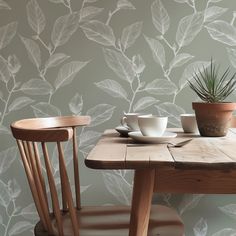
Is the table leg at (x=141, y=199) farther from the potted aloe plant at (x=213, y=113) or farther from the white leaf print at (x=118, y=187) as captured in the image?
the white leaf print at (x=118, y=187)

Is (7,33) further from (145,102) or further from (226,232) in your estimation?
(226,232)

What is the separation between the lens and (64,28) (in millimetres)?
1907


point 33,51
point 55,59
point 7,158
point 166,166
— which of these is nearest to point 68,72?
point 55,59

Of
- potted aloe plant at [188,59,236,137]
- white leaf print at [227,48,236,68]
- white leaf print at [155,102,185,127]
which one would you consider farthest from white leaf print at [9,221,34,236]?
white leaf print at [227,48,236,68]

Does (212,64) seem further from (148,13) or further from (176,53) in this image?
(148,13)

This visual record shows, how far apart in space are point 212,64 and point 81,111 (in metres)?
0.66

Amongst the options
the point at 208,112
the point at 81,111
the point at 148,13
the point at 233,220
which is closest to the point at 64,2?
the point at 148,13

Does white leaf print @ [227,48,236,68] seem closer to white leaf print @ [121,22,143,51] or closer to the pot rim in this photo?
white leaf print @ [121,22,143,51]

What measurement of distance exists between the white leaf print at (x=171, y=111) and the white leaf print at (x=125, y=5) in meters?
0.48

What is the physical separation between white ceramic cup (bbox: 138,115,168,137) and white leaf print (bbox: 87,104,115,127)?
705 millimetres

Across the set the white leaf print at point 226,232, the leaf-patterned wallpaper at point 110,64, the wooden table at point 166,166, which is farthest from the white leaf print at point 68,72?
the white leaf print at point 226,232

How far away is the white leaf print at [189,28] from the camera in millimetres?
1882

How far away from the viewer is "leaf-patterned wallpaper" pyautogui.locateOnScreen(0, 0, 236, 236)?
1887mm

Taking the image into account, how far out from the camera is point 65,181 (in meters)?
1.16
